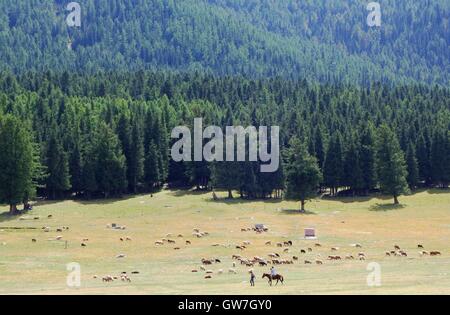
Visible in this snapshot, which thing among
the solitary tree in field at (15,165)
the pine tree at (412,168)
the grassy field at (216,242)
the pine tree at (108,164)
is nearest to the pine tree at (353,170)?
the grassy field at (216,242)

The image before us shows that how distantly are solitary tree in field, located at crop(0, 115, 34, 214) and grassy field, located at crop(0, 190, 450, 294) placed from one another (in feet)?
10.8

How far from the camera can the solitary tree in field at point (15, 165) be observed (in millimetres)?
123562

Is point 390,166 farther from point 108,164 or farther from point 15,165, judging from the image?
point 15,165

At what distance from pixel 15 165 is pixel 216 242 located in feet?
134

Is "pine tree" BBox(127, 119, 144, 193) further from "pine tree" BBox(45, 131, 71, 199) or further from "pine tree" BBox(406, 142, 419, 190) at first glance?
"pine tree" BBox(406, 142, 419, 190)

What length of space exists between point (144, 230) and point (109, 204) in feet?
107

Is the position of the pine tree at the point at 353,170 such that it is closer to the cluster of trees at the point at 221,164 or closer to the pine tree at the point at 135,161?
the cluster of trees at the point at 221,164

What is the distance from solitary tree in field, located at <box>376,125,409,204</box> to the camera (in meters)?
139

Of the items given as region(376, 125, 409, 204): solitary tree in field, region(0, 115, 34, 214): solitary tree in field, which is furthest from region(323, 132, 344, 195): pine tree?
region(0, 115, 34, 214): solitary tree in field

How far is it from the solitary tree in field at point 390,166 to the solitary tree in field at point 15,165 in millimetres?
55350

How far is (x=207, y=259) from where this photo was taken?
8281cm

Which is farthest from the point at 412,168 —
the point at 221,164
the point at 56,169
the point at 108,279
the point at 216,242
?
the point at 108,279
